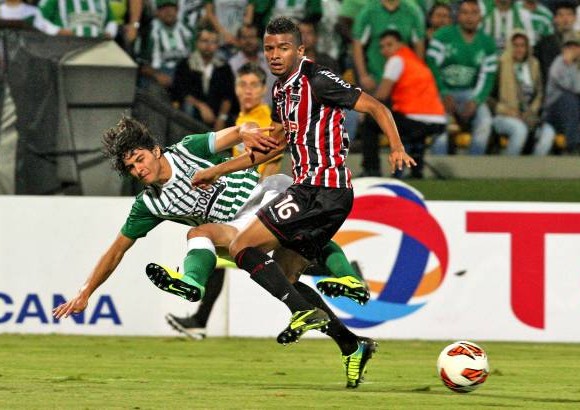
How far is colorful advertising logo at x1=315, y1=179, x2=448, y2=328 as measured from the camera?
515 inches

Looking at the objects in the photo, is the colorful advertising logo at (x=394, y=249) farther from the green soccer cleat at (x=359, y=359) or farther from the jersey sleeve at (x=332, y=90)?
the jersey sleeve at (x=332, y=90)

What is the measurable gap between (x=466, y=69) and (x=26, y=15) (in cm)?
443

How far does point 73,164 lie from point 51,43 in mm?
1129

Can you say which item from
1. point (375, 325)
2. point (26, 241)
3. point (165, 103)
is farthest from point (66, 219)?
point (375, 325)

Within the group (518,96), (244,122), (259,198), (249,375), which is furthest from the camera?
(518,96)

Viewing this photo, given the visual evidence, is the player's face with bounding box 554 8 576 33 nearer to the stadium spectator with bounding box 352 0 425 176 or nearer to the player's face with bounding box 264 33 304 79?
the stadium spectator with bounding box 352 0 425 176

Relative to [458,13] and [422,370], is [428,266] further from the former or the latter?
[458,13]

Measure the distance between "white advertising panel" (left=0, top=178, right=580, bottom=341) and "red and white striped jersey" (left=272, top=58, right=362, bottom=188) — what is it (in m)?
4.28

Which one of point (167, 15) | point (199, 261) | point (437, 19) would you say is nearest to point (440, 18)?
point (437, 19)

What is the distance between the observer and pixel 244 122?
1141 cm

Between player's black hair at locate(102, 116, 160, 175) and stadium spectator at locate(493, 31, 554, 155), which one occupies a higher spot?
player's black hair at locate(102, 116, 160, 175)

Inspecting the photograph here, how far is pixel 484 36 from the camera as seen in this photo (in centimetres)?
1555

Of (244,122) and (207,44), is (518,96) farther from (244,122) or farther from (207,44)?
(244,122)

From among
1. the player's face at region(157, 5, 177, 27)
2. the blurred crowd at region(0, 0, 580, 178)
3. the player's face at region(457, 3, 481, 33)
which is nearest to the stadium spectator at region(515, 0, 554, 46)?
the blurred crowd at region(0, 0, 580, 178)
